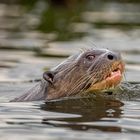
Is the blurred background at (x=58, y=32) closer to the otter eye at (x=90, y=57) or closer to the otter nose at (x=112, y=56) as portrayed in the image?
the otter eye at (x=90, y=57)

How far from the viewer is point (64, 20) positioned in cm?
2169

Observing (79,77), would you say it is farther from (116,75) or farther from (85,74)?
(116,75)

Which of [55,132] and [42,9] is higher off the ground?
[42,9]

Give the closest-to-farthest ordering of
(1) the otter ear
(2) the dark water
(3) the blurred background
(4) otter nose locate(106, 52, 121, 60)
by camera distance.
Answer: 1. (2) the dark water
2. (4) otter nose locate(106, 52, 121, 60)
3. (1) the otter ear
4. (3) the blurred background

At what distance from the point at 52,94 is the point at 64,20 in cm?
1366

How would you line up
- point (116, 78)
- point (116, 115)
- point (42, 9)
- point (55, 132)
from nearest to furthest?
point (55, 132)
point (116, 115)
point (116, 78)
point (42, 9)

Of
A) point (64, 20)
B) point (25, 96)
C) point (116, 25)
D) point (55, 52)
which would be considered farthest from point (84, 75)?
point (64, 20)

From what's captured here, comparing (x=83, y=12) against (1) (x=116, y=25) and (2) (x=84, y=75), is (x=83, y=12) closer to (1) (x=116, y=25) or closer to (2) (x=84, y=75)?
(1) (x=116, y=25)

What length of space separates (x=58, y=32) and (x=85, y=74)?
10.1m

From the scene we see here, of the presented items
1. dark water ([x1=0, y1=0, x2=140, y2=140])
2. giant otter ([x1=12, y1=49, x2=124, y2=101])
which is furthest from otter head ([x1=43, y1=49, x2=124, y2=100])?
dark water ([x1=0, y1=0, x2=140, y2=140])

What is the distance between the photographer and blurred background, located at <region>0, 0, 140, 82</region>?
12.1m

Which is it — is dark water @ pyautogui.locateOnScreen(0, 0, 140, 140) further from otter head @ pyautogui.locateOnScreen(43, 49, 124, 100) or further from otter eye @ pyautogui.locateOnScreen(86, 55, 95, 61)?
otter eye @ pyautogui.locateOnScreen(86, 55, 95, 61)

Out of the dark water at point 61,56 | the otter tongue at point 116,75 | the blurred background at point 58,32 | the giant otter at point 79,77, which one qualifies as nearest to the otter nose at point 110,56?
the giant otter at point 79,77

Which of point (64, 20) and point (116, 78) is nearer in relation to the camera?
point (116, 78)
